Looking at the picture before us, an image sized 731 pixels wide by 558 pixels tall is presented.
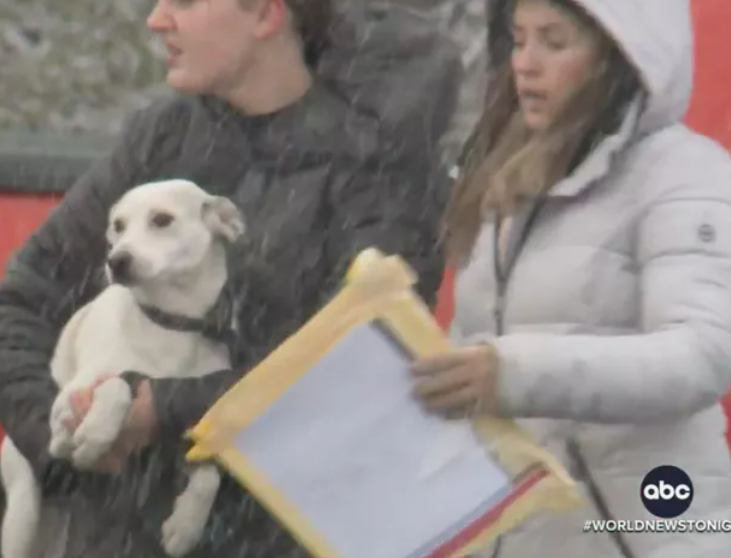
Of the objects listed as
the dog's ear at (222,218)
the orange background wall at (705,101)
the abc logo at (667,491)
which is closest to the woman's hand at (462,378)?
the abc logo at (667,491)

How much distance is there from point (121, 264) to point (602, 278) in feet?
0.92

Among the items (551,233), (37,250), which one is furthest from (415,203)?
(37,250)

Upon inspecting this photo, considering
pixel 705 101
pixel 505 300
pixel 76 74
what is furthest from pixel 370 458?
pixel 76 74

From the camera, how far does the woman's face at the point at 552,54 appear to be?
66 cm

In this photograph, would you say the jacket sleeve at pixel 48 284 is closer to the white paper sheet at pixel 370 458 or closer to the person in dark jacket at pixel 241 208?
the person in dark jacket at pixel 241 208

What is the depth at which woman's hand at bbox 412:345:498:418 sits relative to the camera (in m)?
0.60

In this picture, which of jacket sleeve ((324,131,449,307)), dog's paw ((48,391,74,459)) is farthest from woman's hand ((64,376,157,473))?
jacket sleeve ((324,131,449,307))

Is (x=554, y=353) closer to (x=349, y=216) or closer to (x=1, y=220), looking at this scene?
(x=349, y=216)

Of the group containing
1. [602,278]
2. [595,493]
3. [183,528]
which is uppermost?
[602,278]

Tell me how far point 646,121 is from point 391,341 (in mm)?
178

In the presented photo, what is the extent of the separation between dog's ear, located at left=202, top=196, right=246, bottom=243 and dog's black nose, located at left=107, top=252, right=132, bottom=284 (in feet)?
0.18

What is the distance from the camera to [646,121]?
2.15ft

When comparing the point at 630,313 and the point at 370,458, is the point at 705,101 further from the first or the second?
the point at 370,458

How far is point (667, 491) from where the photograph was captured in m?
0.65
